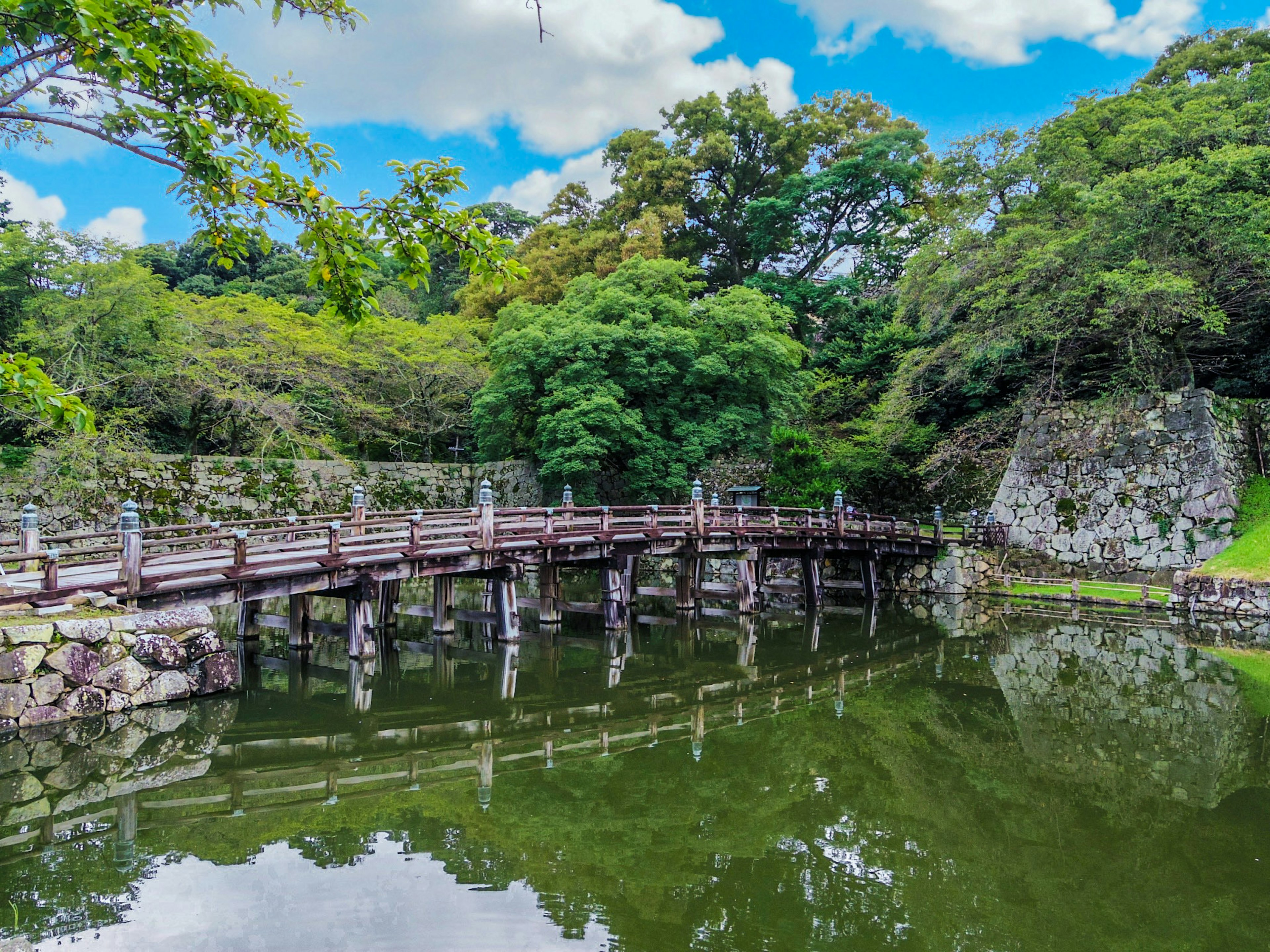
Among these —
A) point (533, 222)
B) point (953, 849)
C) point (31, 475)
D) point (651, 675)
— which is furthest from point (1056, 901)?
point (533, 222)

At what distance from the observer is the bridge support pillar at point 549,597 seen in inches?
679

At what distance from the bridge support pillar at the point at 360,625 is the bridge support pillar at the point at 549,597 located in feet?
13.9

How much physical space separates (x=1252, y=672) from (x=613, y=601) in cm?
1131

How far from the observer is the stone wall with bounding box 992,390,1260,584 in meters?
21.2

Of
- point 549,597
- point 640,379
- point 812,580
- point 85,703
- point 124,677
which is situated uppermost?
point 640,379

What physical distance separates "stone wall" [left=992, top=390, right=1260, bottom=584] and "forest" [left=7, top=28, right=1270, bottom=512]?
0.99 meters

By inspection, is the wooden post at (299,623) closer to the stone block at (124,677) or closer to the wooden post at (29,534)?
the wooden post at (29,534)

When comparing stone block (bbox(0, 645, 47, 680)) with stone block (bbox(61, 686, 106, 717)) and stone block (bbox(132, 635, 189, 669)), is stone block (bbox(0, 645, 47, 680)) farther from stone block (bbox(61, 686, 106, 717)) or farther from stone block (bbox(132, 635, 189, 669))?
stone block (bbox(132, 635, 189, 669))

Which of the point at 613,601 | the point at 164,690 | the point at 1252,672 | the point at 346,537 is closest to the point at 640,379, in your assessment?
the point at 613,601

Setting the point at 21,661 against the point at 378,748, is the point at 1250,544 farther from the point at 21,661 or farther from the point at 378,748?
the point at 21,661

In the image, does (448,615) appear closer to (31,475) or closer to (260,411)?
(260,411)

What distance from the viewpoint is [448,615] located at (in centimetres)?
1644

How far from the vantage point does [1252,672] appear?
13.6 meters

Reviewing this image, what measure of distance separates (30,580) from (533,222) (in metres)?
39.1
